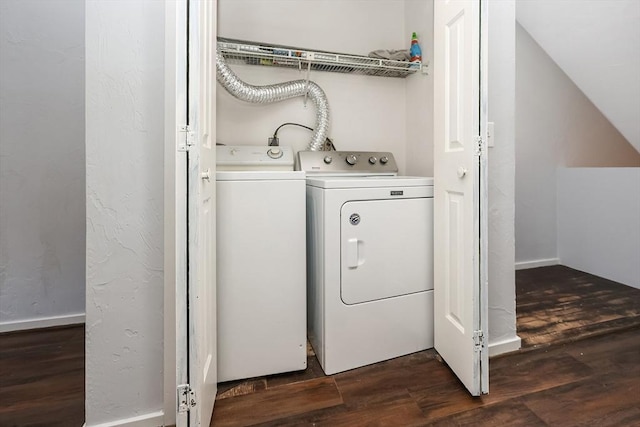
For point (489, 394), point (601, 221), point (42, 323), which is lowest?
point (489, 394)

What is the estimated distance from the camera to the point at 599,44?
7.50 ft

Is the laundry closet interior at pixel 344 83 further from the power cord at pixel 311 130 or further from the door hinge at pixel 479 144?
the door hinge at pixel 479 144

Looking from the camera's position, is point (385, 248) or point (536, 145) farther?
point (536, 145)

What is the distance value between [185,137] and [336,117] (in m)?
1.53

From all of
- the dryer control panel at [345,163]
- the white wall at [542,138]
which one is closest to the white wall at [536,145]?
the white wall at [542,138]

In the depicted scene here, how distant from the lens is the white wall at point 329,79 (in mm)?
2082

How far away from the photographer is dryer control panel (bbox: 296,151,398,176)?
6.52 ft

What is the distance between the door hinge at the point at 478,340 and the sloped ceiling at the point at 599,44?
2261mm

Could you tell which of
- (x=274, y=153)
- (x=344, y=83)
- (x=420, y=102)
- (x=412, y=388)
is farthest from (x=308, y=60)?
(x=412, y=388)

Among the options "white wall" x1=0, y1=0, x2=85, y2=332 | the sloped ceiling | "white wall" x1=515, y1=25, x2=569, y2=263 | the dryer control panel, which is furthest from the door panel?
"white wall" x1=515, y1=25, x2=569, y2=263

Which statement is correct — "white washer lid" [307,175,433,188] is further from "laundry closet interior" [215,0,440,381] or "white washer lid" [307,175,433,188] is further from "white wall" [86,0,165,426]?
"white wall" [86,0,165,426]

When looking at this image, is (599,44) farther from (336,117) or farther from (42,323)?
(42,323)

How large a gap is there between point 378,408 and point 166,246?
3.38ft

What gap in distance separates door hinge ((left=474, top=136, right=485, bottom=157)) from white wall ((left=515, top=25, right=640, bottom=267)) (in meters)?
2.20
